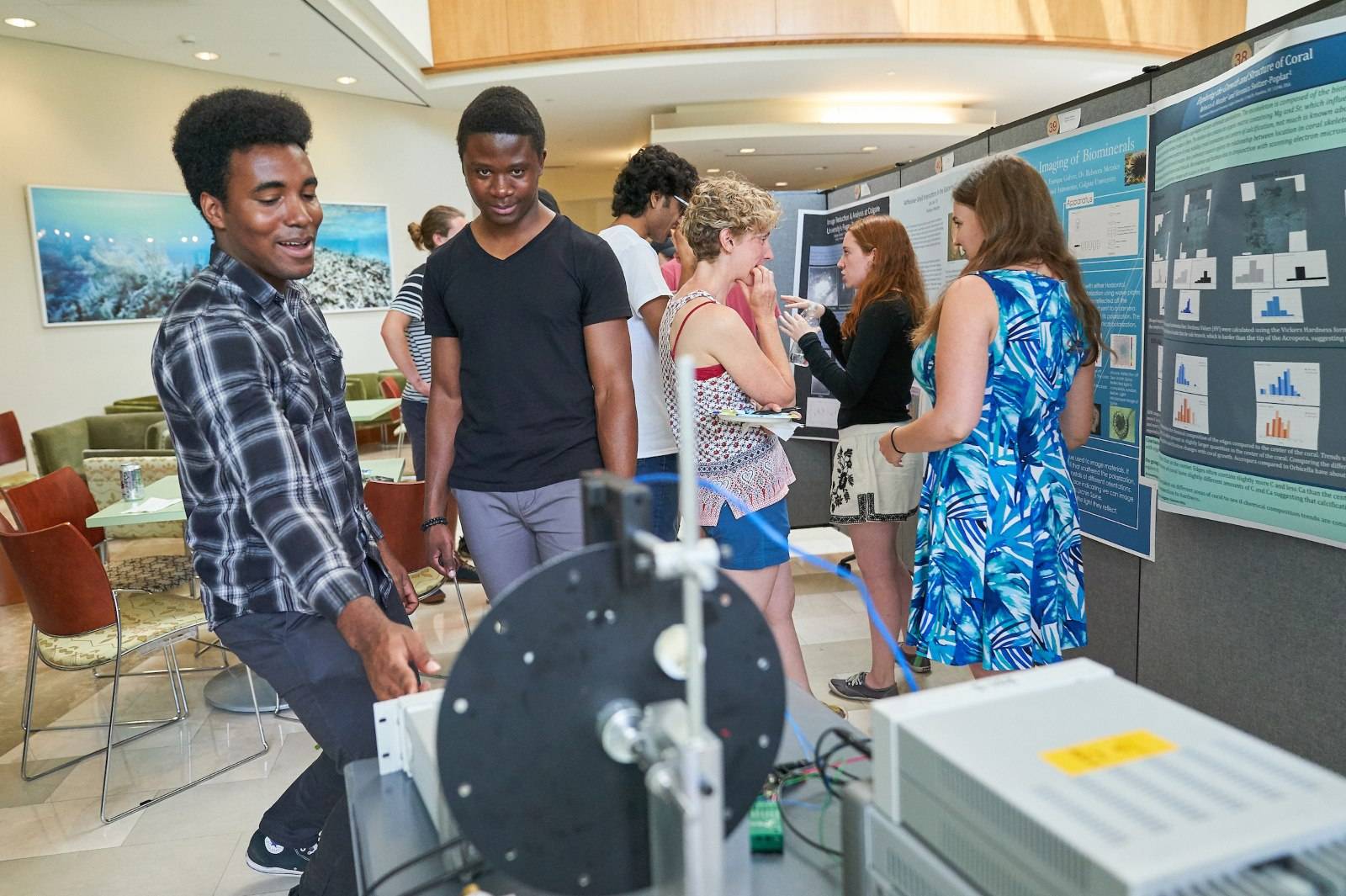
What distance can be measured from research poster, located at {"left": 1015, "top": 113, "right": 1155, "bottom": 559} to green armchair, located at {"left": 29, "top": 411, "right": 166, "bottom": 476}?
4775 millimetres

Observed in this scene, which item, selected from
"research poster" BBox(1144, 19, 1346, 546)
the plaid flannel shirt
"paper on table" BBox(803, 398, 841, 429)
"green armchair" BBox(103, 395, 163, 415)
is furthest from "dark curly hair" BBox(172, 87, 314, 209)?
"green armchair" BBox(103, 395, 163, 415)

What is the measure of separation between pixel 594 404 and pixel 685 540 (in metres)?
1.39

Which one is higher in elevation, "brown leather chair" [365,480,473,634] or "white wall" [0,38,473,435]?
"white wall" [0,38,473,435]

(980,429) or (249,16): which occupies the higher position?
(249,16)

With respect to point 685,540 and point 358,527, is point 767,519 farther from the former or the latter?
point 685,540

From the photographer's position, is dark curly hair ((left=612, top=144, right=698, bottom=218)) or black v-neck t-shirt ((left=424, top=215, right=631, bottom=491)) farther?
dark curly hair ((left=612, top=144, right=698, bottom=218))

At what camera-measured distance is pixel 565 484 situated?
6.51 feet

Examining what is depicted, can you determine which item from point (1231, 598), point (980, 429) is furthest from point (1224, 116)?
point (1231, 598)

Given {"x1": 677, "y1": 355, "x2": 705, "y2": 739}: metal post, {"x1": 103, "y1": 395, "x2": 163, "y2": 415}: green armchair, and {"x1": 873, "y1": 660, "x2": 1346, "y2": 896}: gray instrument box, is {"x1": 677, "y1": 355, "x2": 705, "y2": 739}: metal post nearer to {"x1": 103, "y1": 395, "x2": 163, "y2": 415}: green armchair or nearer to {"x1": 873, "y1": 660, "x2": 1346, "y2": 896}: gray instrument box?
{"x1": 873, "y1": 660, "x2": 1346, "y2": 896}: gray instrument box

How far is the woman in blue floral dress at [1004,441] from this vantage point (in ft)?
6.21

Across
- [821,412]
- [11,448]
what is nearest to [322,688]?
[821,412]

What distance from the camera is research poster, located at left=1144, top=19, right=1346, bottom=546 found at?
1.74 metres

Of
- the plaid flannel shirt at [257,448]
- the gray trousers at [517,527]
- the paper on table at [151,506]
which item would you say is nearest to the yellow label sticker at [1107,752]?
the plaid flannel shirt at [257,448]

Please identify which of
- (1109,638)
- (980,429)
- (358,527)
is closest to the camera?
(358,527)
